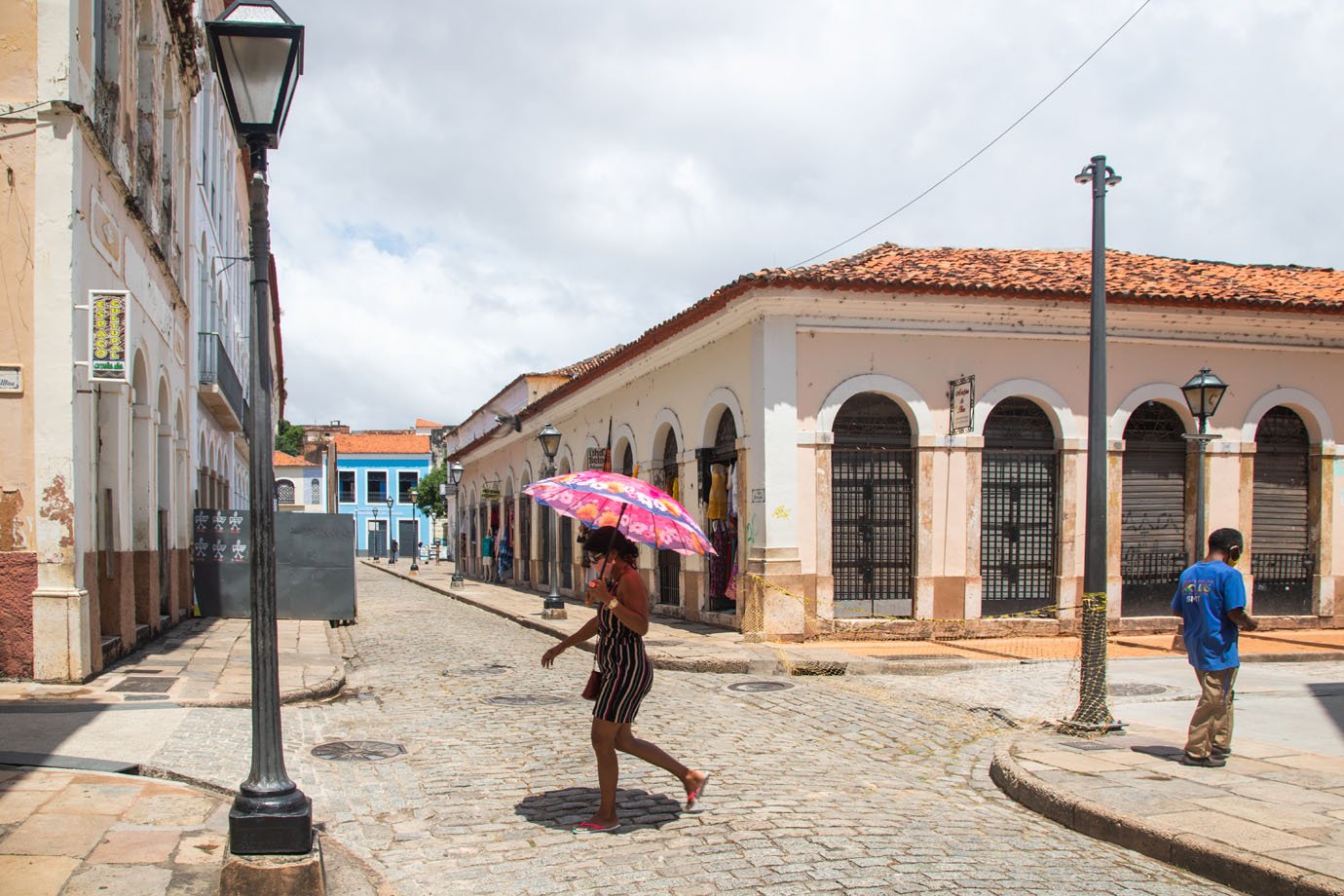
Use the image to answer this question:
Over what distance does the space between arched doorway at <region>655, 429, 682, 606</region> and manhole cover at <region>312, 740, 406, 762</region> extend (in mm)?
10928

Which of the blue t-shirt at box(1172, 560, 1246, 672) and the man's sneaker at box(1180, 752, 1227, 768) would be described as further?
the man's sneaker at box(1180, 752, 1227, 768)

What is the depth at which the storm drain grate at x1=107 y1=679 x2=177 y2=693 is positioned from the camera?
924cm

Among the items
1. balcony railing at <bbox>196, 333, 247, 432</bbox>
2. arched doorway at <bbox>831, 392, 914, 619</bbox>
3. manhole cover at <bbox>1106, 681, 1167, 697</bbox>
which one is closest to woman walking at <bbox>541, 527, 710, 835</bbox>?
manhole cover at <bbox>1106, 681, 1167, 697</bbox>

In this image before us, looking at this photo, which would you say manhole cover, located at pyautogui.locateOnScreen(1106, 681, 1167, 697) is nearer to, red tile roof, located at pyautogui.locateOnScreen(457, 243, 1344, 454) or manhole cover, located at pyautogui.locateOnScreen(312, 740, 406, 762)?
red tile roof, located at pyautogui.locateOnScreen(457, 243, 1344, 454)

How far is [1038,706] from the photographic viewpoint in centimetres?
970

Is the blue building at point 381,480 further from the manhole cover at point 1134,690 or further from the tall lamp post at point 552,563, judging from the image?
the manhole cover at point 1134,690

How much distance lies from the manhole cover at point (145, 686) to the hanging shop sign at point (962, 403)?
9552mm

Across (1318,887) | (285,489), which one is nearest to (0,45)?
(1318,887)

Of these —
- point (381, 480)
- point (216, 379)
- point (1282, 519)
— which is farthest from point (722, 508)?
point (381, 480)

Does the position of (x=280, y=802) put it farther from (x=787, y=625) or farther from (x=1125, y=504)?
(x=1125, y=504)

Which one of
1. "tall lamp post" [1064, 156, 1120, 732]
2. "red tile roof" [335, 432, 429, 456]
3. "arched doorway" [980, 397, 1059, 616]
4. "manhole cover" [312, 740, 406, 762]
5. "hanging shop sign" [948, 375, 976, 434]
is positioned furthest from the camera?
"red tile roof" [335, 432, 429, 456]

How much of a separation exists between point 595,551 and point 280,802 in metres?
1.89

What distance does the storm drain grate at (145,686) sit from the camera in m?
9.24

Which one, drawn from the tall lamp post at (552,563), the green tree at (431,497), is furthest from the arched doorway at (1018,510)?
the green tree at (431,497)
